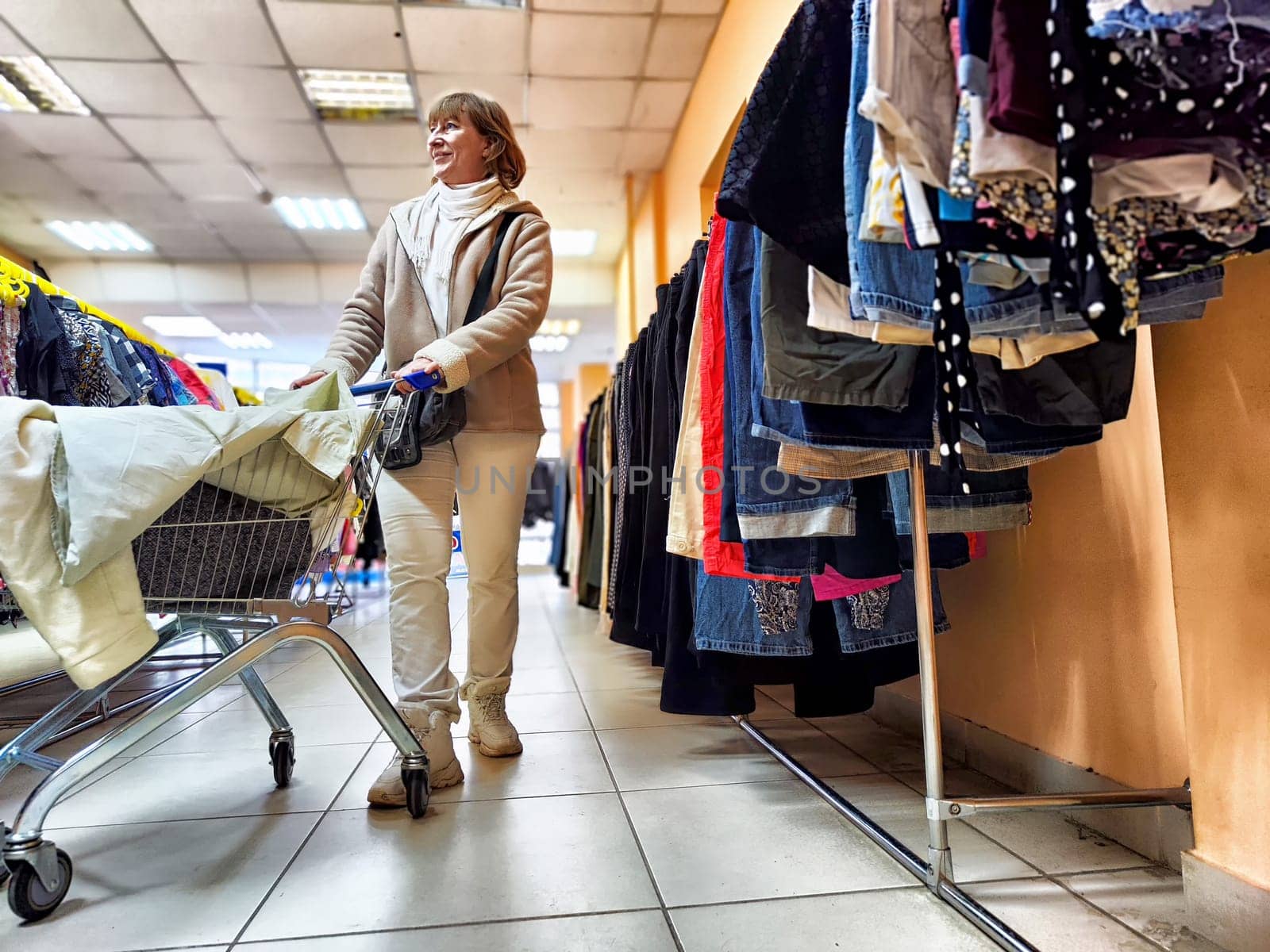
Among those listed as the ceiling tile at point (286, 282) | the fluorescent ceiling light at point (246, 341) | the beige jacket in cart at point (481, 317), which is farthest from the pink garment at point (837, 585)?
the fluorescent ceiling light at point (246, 341)

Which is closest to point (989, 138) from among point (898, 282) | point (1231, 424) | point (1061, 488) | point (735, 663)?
point (898, 282)

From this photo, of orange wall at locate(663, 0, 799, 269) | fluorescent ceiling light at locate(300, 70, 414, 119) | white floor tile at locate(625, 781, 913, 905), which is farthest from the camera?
fluorescent ceiling light at locate(300, 70, 414, 119)

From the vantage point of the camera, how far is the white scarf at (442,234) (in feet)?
5.87

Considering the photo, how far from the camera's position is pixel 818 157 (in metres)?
0.92

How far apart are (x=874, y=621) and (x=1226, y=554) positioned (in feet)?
2.03

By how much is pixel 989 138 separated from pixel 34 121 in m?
6.09

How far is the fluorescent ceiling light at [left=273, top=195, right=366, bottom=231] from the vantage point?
625 centimetres

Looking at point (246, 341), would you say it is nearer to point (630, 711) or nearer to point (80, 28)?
point (80, 28)

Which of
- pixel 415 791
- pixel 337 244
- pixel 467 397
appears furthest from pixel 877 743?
pixel 337 244

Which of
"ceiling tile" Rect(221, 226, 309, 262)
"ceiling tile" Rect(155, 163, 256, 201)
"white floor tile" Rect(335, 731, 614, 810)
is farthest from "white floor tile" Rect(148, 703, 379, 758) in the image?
"ceiling tile" Rect(221, 226, 309, 262)

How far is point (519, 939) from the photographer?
1.00 m

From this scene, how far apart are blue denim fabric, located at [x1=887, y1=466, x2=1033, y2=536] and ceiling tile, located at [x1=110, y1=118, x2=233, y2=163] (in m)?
5.25

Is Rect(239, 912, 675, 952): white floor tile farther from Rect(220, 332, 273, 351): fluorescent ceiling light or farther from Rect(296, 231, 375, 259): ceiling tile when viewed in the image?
Rect(220, 332, 273, 351): fluorescent ceiling light

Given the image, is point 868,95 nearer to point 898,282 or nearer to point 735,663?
point 898,282
